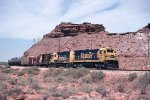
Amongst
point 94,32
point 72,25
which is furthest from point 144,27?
point 72,25

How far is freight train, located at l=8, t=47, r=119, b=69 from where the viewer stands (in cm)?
4662

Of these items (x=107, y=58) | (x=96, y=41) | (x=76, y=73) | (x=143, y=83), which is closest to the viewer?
(x=143, y=83)

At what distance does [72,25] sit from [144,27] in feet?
82.4

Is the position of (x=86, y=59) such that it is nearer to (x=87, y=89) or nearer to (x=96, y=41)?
(x=87, y=89)

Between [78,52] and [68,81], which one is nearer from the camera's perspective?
[68,81]

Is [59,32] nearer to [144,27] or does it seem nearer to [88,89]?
[144,27]

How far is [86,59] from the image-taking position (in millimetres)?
50312

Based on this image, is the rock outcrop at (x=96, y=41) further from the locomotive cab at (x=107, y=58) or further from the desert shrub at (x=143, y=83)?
the desert shrub at (x=143, y=83)

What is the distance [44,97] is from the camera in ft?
74.1

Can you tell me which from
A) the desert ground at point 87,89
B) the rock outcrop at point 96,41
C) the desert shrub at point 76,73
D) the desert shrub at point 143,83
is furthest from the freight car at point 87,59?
the desert shrub at point 143,83

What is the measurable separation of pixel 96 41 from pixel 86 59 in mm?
46305

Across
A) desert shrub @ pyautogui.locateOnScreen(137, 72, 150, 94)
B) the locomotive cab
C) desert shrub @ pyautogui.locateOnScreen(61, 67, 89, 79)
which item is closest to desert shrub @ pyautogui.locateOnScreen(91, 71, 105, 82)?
desert shrub @ pyautogui.locateOnScreen(61, 67, 89, 79)

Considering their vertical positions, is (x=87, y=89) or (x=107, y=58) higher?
(x=107, y=58)

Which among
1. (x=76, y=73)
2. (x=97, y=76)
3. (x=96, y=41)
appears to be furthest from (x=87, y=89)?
(x=96, y=41)
